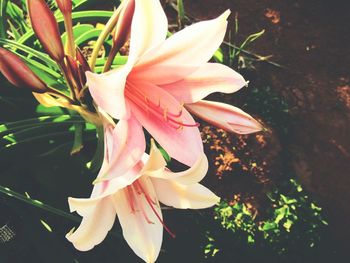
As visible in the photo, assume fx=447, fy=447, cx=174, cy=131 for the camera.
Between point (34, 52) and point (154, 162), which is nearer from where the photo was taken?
point (154, 162)

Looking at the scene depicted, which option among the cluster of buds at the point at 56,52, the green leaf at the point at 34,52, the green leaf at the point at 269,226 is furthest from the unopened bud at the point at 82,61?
the green leaf at the point at 269,226

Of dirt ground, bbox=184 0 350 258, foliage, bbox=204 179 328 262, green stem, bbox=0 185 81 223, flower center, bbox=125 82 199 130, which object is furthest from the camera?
dirt ground, bbox=184 0 350 258

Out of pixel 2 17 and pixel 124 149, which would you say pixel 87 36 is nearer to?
pixel 2 17

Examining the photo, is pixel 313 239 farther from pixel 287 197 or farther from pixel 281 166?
pixel 281 166

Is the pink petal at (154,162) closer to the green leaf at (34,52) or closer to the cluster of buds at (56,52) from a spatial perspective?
the cluster of buds at (56,52)

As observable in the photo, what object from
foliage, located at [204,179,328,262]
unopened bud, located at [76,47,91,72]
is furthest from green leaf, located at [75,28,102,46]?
foliage, located at [204,179,328,262]

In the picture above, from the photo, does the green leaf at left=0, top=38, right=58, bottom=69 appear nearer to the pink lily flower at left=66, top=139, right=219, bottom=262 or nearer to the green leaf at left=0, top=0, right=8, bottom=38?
the green leaf at left=0, top=0, right=8, bottom=38

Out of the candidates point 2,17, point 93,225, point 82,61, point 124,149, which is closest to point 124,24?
point 82,61
